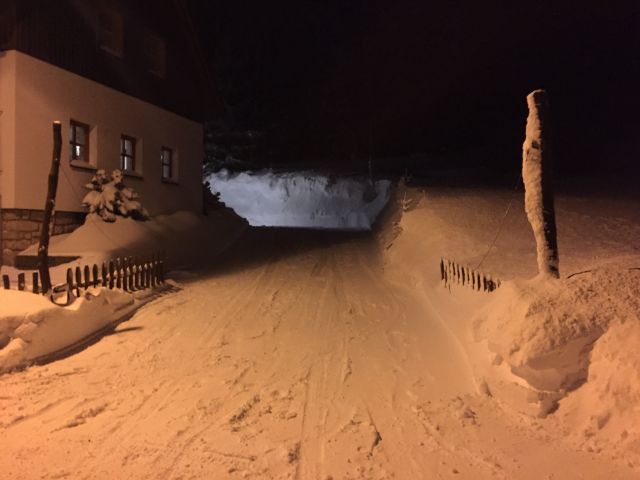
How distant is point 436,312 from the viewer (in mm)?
8969

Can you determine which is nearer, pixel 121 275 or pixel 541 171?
pixel 541 171

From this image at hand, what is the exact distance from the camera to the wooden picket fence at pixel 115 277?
8.05m

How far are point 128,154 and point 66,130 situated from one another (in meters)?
2.77

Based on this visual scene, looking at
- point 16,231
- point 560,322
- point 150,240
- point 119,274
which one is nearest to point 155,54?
point 150,240

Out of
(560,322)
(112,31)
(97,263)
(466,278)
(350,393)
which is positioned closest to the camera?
(560,322)

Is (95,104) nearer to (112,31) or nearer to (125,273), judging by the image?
(112,31)

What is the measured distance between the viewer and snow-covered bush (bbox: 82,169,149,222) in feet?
45.5

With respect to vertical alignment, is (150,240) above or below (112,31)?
below

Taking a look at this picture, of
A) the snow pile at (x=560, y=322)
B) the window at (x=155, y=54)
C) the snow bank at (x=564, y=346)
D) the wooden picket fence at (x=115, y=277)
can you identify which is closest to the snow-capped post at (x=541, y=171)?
the snow bank at (x=564, y=346)

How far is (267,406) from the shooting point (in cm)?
531

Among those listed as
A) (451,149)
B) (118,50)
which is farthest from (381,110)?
(118,50)

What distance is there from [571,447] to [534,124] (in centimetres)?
397

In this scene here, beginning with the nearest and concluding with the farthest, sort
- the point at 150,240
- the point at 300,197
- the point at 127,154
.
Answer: the point at 150,240 < the point at 127,154 < the point at 300,197

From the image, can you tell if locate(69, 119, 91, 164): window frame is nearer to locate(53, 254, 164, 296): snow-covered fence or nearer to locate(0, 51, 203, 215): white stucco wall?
locate(0, 51, 203, 215): white stucco wall
